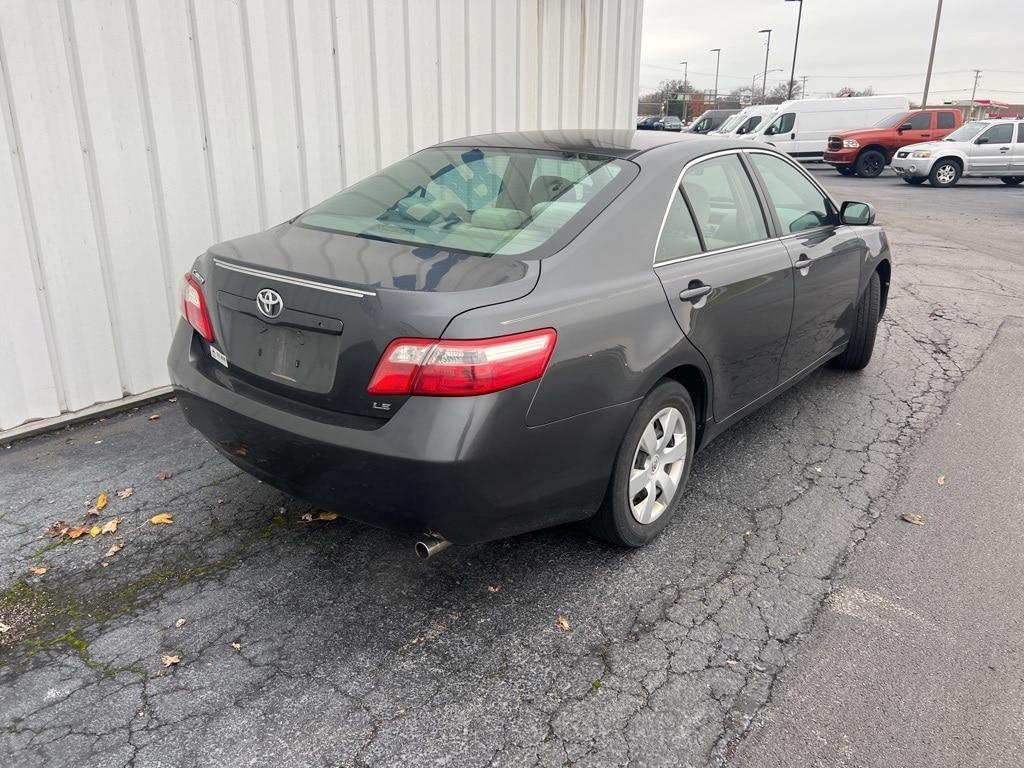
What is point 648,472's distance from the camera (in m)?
3.17

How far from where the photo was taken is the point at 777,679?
8.41ft

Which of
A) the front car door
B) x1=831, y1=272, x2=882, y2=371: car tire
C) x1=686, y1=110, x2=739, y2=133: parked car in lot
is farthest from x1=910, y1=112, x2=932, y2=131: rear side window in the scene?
x1=831, y1=272, x2=882, y2=371: car tire

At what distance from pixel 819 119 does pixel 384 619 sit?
27022 millimetres

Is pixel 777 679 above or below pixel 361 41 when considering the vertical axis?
below

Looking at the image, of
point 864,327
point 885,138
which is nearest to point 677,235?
point 864,327

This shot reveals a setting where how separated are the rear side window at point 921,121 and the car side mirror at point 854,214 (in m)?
22.5

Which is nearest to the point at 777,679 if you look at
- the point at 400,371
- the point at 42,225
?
the point at 400,371

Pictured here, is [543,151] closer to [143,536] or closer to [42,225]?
[143,536]

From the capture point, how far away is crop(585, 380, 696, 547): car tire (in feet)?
9.71

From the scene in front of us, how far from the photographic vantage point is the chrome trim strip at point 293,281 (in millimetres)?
2518

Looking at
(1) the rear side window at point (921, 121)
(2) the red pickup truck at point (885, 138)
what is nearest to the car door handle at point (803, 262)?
(2) the red pickup truck at point (885, 138)

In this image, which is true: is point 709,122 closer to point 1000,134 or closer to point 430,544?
point 1000,134

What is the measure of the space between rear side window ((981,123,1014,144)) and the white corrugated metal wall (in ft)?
64.7

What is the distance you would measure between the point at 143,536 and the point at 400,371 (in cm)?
169
